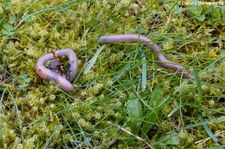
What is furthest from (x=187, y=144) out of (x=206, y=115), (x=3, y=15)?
(x=3, y=15)

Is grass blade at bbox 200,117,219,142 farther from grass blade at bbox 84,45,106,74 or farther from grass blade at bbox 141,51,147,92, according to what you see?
grass blade at bbox 84,45,106,74

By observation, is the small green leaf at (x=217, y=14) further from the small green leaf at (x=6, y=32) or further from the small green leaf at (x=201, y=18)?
the small green leaf at (x=6, y=32)

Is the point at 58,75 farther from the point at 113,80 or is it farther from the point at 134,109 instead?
the point at 134,109

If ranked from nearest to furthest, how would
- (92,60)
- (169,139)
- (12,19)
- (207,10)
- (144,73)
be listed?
(169,139) < (144,73) < (92,60) < (12,19) < (207,10)

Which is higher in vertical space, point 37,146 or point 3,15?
point 3,15

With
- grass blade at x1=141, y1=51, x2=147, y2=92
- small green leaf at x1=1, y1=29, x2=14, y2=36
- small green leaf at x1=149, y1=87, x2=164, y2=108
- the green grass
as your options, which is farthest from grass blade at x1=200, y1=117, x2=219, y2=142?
small green leaf at x1=1, y1=29, x2=14, y2=36

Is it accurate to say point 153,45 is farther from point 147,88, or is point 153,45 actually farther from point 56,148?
point 56,148

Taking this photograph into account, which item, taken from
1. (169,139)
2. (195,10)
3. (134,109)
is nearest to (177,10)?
(195,10)
